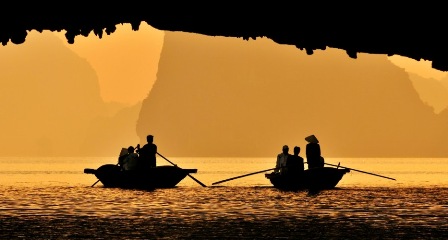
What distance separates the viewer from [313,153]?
140ft

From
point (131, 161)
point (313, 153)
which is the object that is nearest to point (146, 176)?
point (131, 161)

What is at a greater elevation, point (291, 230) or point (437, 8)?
point (437, 8)

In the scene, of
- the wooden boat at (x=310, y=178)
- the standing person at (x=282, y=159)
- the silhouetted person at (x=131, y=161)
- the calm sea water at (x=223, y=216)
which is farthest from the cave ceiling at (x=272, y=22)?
the silhouetted person at (x=131, y=161)

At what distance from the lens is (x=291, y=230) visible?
27.2 m

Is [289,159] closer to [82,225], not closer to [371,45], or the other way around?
[82,225]

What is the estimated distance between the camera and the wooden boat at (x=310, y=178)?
43.7 meters

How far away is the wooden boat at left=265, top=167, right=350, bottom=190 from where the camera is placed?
4369 centimetres

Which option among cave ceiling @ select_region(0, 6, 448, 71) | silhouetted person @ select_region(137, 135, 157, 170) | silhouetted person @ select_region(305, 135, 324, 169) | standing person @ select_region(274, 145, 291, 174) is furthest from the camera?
standing person @ select_region(274, 145, 291, 174)

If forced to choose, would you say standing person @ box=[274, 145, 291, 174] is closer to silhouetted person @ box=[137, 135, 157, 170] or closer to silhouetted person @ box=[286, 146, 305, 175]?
silhouetted person @ box=[286, 146, 305, 175]

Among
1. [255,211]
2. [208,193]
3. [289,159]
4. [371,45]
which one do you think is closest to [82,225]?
[255,211]

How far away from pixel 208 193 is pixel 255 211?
46.6 feet

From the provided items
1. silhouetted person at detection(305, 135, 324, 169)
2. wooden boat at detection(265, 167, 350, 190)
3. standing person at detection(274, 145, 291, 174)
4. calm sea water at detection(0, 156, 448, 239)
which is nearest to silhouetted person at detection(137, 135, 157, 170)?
calm sea water at detection(0, 156, 448, 239)

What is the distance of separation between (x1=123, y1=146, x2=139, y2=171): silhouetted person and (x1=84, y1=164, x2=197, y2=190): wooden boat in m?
0.26

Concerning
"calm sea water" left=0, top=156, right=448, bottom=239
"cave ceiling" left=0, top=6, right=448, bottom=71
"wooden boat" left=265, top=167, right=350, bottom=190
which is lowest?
"calm sea water" left=0, top=156, right=448, bottom=239
